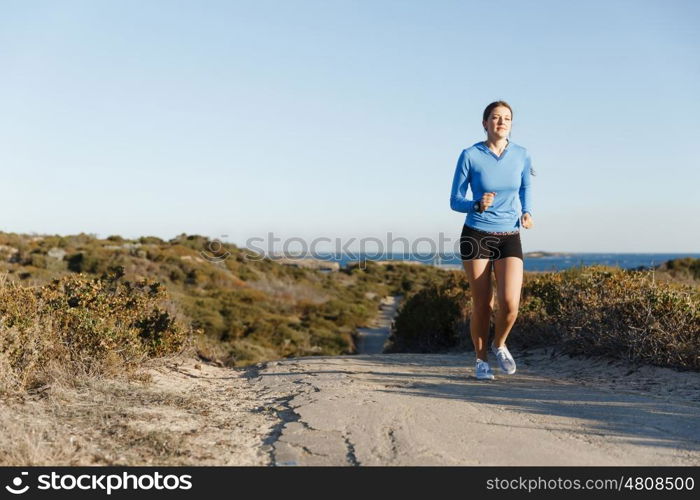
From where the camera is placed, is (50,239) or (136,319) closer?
(136,319)

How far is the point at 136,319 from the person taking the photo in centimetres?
759

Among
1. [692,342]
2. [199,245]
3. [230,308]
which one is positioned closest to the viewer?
[692,342]

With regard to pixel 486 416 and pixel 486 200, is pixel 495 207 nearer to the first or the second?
pixel 486 200

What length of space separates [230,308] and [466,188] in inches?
603

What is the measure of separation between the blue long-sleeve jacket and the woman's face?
0.13 m

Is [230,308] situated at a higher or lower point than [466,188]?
lower

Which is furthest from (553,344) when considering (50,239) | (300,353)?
(50,239)

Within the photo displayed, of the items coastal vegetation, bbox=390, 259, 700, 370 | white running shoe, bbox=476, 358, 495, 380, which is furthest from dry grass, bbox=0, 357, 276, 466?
coastal vegetation, bbox=390, 259, 700, 370

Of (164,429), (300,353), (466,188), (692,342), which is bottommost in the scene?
(300,353)

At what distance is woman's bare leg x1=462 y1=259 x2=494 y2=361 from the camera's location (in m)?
5.68

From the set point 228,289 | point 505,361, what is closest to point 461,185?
point 505,361

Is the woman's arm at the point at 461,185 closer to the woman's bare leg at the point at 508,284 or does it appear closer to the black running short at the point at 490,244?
the black running short at the point at 490,244

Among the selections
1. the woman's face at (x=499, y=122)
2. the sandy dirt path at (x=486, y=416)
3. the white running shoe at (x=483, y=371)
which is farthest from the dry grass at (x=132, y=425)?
the woman's face at (x=499, y=122)
